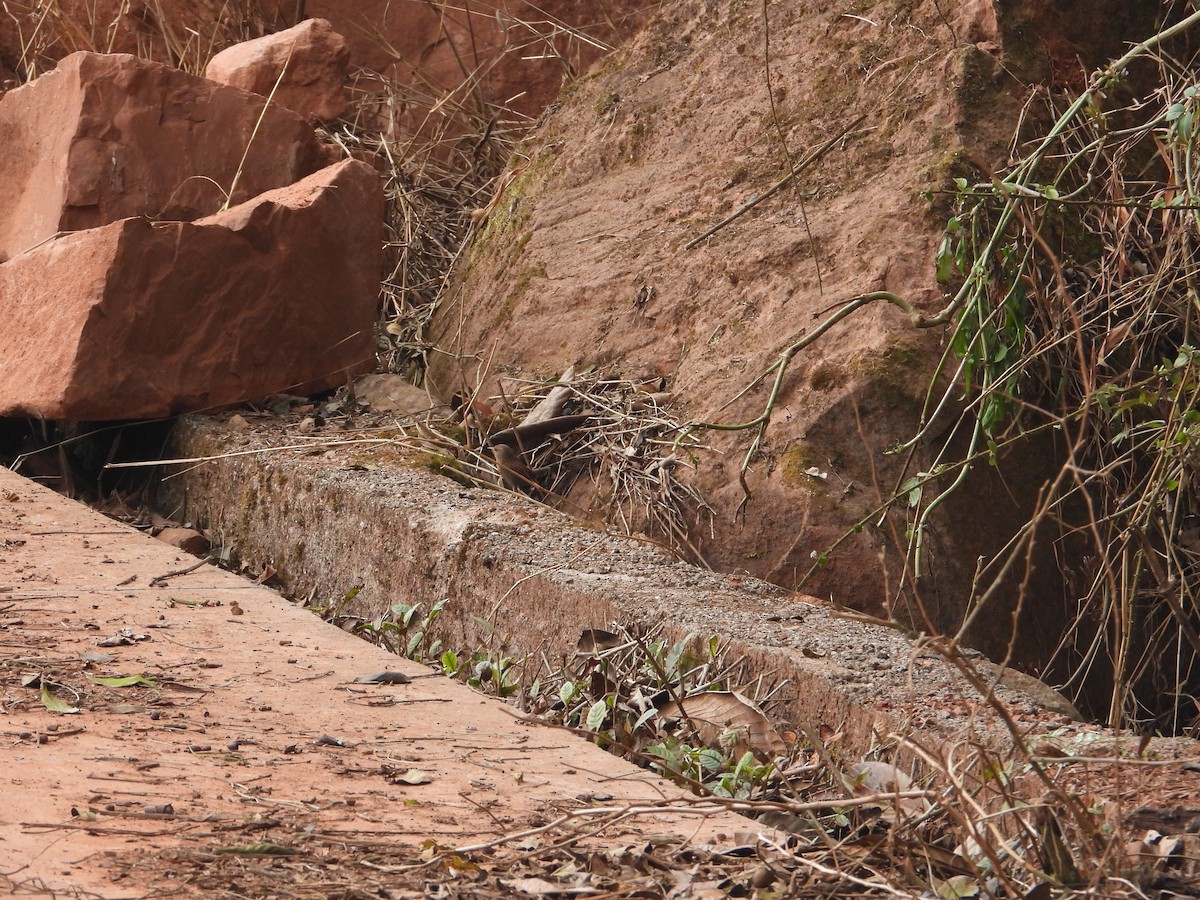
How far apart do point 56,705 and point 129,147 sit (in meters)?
2.93

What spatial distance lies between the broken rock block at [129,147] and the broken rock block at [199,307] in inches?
14.3

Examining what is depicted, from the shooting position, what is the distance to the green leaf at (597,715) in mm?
2605

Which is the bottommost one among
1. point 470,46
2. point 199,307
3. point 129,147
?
point 199,307

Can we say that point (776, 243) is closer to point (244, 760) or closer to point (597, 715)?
point (597, 715)

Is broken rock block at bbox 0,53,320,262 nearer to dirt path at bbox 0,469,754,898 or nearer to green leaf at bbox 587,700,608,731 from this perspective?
dirt path at bbox 0,469,754,898

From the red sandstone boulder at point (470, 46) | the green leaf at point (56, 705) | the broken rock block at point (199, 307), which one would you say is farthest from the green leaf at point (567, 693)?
the red sandstone boulder at point (470, 46)

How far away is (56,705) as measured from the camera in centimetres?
238

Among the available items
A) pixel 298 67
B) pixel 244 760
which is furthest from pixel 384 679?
pixel 298 67

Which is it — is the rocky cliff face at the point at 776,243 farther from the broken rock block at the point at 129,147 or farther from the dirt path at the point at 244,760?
the dirt path at the point at 244,760

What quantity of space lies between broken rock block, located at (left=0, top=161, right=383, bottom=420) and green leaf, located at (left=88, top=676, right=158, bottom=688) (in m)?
1.83

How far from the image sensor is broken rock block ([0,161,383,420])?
166 inches

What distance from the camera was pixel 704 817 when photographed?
6.38ft

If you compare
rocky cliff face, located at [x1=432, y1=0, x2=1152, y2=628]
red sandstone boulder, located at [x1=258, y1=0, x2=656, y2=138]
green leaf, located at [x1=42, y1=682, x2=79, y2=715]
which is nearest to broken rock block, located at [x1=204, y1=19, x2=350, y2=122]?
red sandstone boulder, located at [x1=258, y1=0, x2=656, y2=138]

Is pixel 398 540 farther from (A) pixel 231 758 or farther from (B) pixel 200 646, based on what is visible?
(A) pixel 231 758
